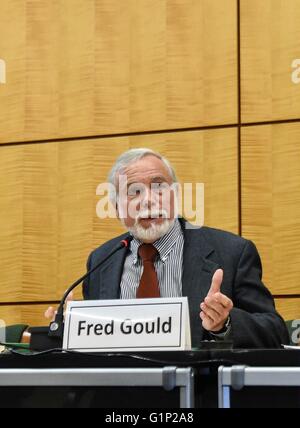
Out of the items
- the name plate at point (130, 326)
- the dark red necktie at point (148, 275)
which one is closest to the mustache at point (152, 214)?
the dark red necktie at point (148, 275)

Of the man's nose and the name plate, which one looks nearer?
the name plate

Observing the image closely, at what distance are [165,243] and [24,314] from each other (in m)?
1.39

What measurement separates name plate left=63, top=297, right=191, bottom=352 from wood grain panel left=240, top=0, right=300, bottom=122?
6.65 feet

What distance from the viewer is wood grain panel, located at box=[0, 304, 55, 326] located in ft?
14.1

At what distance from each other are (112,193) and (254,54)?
1.16m

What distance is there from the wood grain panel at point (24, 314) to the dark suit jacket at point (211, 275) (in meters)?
1.01

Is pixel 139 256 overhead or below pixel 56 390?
overhead

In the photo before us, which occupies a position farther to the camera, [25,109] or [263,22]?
[25,109]

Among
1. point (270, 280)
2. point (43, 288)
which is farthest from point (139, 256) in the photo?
point (43, 288)

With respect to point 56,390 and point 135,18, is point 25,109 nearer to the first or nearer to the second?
point 135,18

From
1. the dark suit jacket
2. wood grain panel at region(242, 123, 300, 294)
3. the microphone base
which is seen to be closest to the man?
the dark suit jacket

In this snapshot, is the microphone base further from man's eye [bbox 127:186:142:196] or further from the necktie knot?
man's eye [bbox 127:186:142:196]
